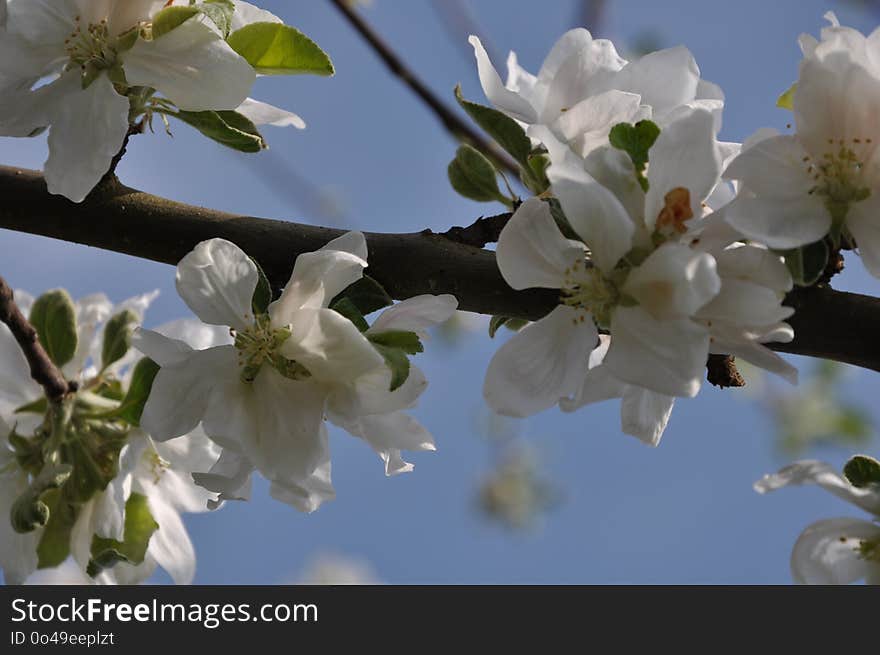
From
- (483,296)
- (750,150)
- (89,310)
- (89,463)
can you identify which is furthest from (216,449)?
(750,150)

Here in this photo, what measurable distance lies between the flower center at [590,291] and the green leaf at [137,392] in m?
0.61

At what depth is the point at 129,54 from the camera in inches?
45.6

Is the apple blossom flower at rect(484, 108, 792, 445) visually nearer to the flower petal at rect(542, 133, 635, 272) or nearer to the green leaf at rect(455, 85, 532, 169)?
the flower petal at rect(542, 133, 635, 272)

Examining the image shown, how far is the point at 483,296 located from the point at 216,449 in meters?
0.57

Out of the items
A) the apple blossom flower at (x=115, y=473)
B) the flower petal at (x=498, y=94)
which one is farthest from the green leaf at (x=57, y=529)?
the flower petal at (x=498, y=94)

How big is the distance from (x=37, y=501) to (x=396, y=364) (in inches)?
23.4

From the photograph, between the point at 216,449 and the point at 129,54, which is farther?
the point at 216,449

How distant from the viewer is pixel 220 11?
1154mm

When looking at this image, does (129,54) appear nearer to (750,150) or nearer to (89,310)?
(89,310)

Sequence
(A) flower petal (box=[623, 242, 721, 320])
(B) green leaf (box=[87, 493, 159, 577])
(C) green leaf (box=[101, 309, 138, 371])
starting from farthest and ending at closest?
(C) green leaf (box=[101, 309, 138, 371])
(B) green leaf (box=[87, 493, 159, 577])
(A) flower petal (box=[623, 242, 721, 320])

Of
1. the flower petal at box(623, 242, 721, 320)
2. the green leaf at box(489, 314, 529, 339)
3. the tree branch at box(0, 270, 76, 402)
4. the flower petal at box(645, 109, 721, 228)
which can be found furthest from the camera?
the tree branch at box(0, 270, 76, 402)

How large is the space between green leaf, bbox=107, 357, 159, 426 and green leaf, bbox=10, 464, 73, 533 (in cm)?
11

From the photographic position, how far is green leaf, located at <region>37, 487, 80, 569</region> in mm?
1398

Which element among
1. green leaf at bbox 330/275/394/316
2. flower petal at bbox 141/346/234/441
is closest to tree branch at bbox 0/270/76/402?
flower petal at bbox 141/346/234/441
